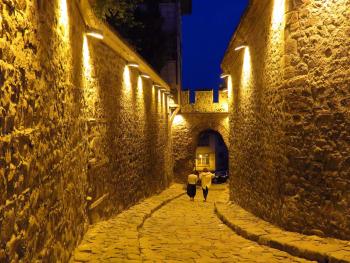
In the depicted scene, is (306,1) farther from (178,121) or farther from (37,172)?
(178,121)

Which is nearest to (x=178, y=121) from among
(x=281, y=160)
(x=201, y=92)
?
(x=201, y=92)

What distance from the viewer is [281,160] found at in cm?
738

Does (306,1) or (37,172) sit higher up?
(306,1)

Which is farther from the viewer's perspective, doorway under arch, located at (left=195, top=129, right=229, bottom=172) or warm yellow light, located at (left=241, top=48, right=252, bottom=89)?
doorway under arch, located at (left=195, top=129, right=229, bottom=172)

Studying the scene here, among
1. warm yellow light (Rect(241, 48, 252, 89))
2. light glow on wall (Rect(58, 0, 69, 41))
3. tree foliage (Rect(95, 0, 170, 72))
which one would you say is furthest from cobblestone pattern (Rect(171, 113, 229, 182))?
light glow on wall (Rect(58, 0, 69, 41))

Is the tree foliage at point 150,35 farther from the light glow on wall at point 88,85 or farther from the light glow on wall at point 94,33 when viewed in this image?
the light glow on wall at point 94,33

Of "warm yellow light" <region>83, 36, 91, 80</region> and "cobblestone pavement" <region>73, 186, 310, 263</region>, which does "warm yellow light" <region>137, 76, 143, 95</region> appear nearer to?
"cobblestone pavement" <region>73, 186, 310, 263</region>

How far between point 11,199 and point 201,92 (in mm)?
19356

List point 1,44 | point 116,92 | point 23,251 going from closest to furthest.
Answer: point 1,44
point 23,251
point 116,92

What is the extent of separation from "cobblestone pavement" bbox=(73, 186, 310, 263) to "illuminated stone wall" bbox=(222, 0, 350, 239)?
901 mm

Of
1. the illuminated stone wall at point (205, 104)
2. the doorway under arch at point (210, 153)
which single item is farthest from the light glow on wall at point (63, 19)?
the doorway under arch at point (210, 153)

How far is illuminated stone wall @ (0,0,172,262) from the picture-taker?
120 inches

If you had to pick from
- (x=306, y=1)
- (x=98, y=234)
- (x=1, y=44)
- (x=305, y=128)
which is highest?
(x=306, y=1)

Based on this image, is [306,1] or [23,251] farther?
[306,1]
